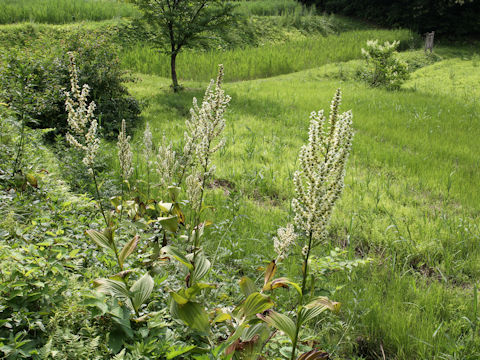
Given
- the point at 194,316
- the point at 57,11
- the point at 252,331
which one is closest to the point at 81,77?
the point at 194,316

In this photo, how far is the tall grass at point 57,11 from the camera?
1373cm

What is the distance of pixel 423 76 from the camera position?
44.6ft

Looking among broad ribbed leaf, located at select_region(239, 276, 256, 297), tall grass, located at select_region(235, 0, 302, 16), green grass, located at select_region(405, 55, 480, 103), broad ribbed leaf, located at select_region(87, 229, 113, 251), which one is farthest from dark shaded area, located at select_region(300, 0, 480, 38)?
broad ribbed leaf, located at select_region(87, 229, 113, 251)

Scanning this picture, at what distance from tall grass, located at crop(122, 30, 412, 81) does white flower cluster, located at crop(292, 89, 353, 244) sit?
972 cm

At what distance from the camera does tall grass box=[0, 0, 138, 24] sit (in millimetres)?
13734

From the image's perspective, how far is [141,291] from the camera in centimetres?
186

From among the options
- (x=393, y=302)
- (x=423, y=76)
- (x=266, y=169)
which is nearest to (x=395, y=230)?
(x=393, y=302)

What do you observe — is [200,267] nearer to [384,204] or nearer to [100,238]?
[100,238]

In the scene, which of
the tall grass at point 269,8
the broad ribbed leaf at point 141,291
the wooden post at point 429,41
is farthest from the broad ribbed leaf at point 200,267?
the tall grass at point 269,8

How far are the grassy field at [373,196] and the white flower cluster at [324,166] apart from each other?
0.77m

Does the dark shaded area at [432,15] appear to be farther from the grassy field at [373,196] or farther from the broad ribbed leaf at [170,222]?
the broad ribbed leaf at [170,222]

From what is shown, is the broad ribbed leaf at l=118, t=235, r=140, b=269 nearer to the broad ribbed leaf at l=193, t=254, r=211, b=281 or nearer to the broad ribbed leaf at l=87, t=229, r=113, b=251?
the broad ribbed leaf at l=87, t=229, r=113, b=251

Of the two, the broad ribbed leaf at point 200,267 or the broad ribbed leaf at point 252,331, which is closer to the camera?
the broad ribbed leaf at point 252,331

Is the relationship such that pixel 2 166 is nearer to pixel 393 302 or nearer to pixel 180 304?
pixel 180 304
